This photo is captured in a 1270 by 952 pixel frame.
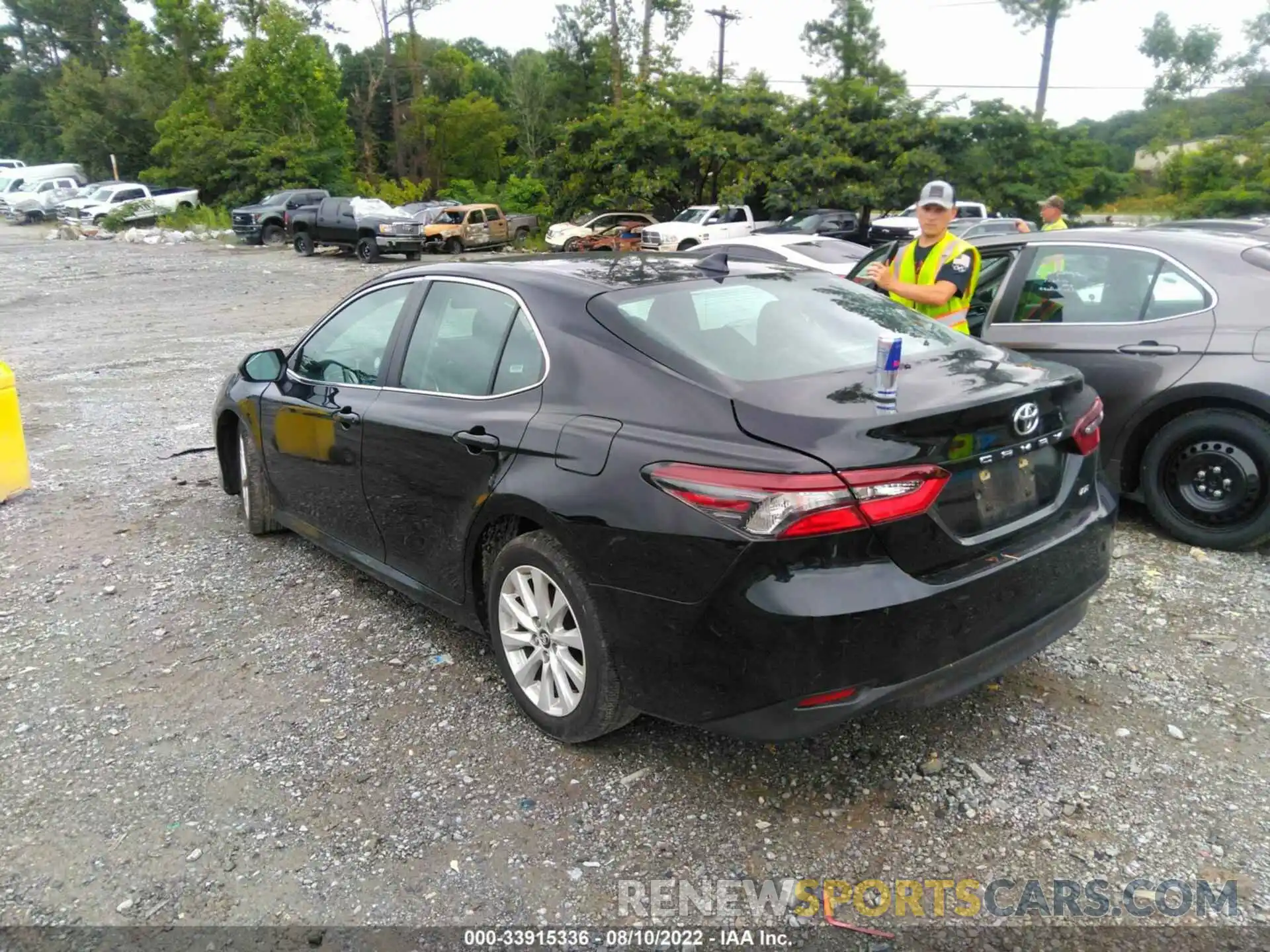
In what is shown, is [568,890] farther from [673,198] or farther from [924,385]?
[673,198]

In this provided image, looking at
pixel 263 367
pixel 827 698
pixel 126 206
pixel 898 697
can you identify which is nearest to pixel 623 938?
pixel 827 698

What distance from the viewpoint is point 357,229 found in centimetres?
2664

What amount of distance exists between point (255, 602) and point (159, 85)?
55846 millimetres

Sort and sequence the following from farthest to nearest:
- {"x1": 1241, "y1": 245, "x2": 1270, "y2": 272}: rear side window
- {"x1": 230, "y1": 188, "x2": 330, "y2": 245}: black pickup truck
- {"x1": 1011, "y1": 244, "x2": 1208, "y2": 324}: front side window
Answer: {"x1": 230, "y1": 188, "x2": 330, "y2": 245}: black pickup truck → {"x1": 1011, "y1": 244, "x2": 1208, "y2": 324}: front side window → {"x1": 1241, "y1": 245, "x2": 1270, "y2": 272}: rear side window

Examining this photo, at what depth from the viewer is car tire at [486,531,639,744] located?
2947mm

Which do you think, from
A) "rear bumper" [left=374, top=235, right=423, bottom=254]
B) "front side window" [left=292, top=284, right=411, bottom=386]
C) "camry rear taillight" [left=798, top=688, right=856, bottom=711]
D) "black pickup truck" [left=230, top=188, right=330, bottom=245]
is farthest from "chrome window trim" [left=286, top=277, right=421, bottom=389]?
"black pickup truck" [left=230, top=188, right=330, bottom=245]

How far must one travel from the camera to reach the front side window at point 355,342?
13.5 feet

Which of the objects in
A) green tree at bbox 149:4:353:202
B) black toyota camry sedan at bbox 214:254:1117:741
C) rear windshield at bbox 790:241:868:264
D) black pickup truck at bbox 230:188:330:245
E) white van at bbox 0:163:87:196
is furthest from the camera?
white van at bbox 0:163:87:196

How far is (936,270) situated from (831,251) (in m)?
9.67

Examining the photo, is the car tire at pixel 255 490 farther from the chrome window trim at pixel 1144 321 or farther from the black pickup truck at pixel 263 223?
the black pickup truck at pixel 263 223

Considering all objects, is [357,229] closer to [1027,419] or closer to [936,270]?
[936,270]

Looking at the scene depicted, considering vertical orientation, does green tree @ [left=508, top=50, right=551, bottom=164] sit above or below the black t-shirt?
above

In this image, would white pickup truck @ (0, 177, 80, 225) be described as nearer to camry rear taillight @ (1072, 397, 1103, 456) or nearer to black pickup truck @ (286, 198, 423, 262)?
black pickup truck @ (286, 198, 423, 262)

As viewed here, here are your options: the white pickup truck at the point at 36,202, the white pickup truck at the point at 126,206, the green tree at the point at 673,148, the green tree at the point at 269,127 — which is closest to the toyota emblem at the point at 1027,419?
the green tree at the point at 673,148
